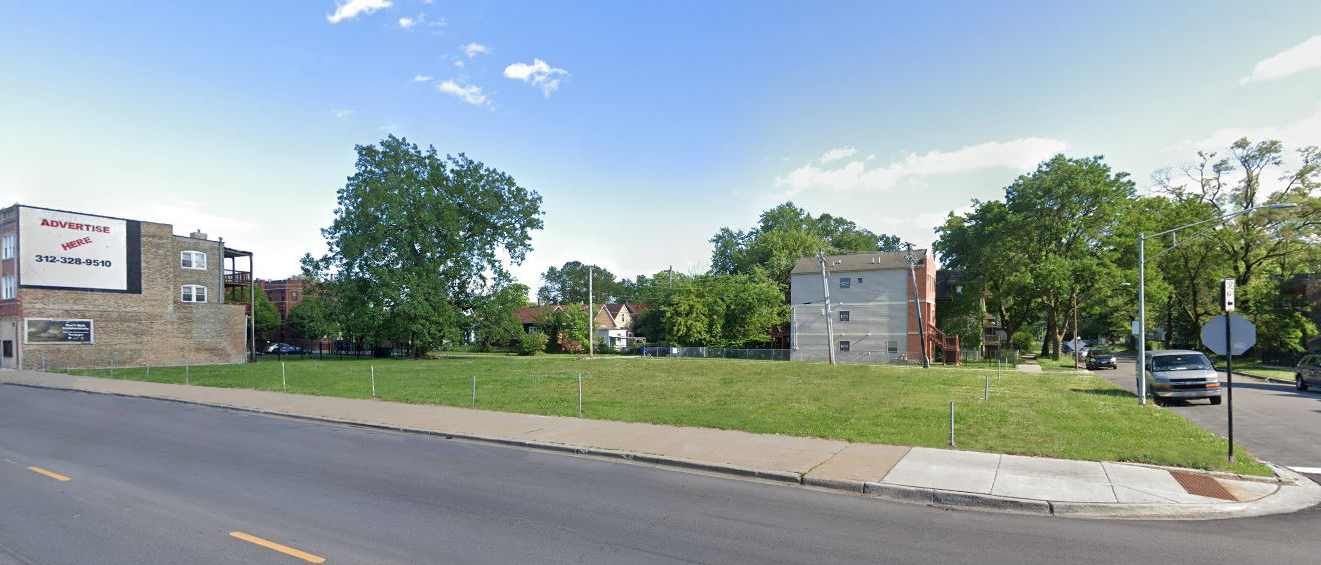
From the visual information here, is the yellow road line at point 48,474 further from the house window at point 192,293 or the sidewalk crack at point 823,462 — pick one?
the house window at point 192,293

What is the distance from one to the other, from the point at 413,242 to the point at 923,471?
153ft

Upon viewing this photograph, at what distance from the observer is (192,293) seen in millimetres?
46656

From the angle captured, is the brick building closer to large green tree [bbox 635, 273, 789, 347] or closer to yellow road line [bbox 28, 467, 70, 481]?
yellow road line [bbox 28, 467, 70, 481]

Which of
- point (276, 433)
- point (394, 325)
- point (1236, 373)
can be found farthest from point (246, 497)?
point (1236, 373)

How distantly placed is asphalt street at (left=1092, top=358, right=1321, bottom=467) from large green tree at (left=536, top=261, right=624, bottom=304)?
96939mm

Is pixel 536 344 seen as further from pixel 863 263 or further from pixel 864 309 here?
pixel 863 263

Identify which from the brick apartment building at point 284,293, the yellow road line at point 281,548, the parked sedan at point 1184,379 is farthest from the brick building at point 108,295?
the parked sedan at point 1184,379

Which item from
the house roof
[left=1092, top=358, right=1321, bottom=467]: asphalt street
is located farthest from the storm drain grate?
the house roof

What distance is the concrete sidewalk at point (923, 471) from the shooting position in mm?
7816

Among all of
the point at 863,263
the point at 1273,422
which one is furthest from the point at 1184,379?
the point at 863,263

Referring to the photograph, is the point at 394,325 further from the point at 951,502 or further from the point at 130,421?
the point at 951,502

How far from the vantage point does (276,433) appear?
1383 centimetres

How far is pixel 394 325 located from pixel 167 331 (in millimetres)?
15111

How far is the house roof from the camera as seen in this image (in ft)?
178
